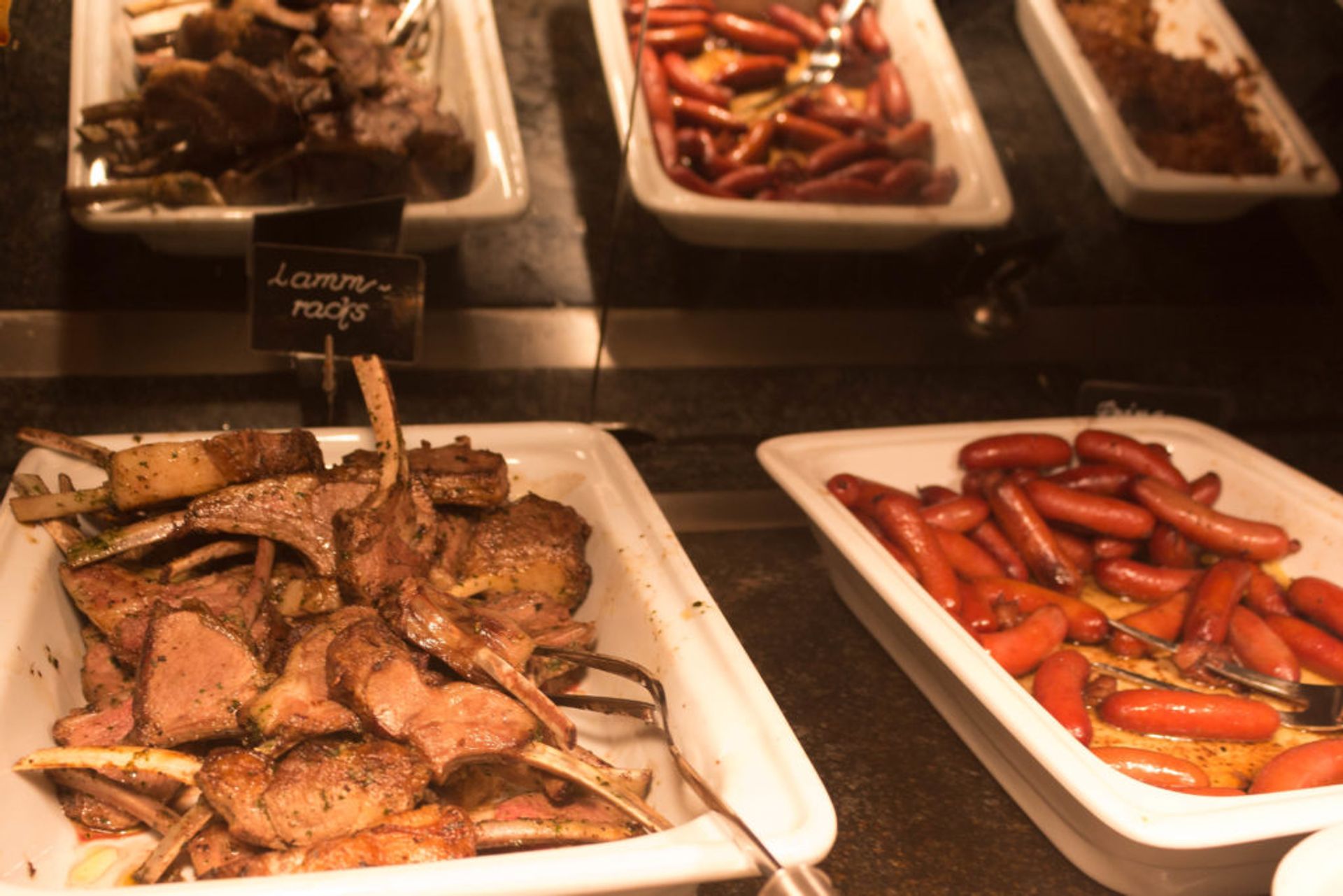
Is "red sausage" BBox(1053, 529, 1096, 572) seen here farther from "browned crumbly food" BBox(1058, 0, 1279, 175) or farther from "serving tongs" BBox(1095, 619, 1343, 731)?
"browned crumbly food" BBox(1058, 0, 1279, 175)

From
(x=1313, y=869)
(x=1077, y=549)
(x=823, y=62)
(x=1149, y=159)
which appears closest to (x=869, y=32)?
(x=823, y=62)

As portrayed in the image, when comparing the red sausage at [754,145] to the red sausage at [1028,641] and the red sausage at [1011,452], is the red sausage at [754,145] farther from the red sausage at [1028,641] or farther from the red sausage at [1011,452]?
the red sausage at [1028,641]

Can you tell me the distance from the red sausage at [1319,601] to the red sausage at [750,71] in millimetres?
1245

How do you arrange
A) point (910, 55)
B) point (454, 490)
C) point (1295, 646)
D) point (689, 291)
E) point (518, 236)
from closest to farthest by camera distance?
point (454, 490)
point (1295, 646)
point (518, 236)
point (689, 291)
point (910, 55)

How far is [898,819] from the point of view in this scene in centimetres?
138

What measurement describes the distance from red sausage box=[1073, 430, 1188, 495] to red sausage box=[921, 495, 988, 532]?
274 mm

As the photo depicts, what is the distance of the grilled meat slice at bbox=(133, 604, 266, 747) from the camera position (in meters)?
1.17

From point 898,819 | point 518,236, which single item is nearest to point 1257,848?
point 898,819

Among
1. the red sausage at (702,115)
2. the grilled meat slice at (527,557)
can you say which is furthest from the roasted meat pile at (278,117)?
the grilled meat slice at (527,557)

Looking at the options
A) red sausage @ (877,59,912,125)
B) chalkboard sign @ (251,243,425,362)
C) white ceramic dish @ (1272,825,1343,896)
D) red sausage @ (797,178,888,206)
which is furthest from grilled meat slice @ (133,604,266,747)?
red sausage @ (877,59,912,125)

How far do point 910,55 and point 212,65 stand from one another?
128 centimetres

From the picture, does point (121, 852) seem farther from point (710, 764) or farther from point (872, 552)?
point (872, 552)

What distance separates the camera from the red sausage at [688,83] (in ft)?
6.49

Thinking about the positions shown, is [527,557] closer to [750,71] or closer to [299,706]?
[299,706]
